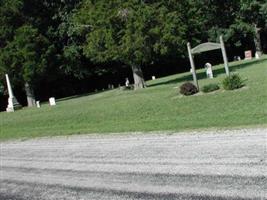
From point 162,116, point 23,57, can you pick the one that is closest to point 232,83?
point 162,116

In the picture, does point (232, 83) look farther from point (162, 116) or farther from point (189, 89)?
point (162, 116)

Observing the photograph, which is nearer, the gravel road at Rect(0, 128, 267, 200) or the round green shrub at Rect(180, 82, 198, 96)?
the gravel road at Rect(0, 128, 267, 200)

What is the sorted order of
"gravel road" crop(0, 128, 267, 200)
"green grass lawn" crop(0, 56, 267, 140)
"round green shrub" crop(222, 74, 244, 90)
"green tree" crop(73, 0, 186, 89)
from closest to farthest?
"gravel road" crop(0, 128, 267, 200)
"green grass lawn" crop(0, 56, 267, 140)
"round green shrub" crop(222, 74, 244, 90)
"green tree" crop(73, 0, 186, 89)

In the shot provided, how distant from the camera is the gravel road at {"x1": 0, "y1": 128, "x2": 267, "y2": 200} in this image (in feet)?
29.1

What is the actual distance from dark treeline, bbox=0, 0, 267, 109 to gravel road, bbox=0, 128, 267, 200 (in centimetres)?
2299

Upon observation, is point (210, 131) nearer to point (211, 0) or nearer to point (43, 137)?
point (43, 137)

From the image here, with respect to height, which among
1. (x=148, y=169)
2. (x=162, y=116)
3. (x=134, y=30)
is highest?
(x=134, y=30)

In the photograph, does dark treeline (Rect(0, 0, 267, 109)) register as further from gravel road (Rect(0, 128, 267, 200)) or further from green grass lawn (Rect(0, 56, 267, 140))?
gravel road (Rect(0, 128, 267, 200))

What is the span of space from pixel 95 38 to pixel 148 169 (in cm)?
3093

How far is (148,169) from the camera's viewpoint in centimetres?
1108

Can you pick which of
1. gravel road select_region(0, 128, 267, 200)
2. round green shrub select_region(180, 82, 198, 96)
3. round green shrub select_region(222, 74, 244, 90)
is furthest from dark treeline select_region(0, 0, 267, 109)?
gravel road select_region(0, 128, 267, 200)

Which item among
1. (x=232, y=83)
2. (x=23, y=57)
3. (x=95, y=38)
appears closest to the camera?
(x=232, y=83)

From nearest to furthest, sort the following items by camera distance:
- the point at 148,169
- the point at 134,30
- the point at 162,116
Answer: the point at 148,169 < the point at 162,116 < the point at 134,30

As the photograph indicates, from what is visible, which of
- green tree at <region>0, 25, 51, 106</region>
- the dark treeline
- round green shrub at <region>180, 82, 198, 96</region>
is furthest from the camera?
green tree at <region>0, 25, 51, 106</region>
